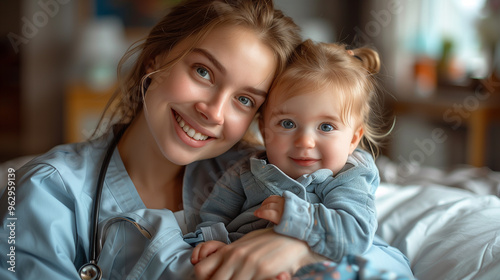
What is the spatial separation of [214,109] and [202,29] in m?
0.19

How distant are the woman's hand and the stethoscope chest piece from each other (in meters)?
0.19

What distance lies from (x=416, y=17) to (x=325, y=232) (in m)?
3.64

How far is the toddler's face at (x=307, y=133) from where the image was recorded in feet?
3.26

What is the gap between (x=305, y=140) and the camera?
985mm

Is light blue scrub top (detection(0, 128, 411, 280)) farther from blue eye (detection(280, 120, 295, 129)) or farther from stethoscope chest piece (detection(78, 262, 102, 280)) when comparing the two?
blue eye (detection(280, 120, 295, 129))

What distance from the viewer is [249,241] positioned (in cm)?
91

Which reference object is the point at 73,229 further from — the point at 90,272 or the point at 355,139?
the point at 355,139

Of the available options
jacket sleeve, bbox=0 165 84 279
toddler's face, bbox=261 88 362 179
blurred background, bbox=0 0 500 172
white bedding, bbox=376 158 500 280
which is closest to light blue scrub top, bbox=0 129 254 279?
jacket sleeve, bbox=0 165 84 279

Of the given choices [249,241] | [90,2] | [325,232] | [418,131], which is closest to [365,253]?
[325,232]

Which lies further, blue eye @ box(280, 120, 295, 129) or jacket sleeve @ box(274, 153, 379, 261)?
blue eye @ box(280, 120, 295, 129)

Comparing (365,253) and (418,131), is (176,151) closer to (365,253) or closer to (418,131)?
(365,253)

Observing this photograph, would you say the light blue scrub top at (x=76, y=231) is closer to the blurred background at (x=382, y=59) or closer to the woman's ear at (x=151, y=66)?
the woman's ear at (x=151, y=66)

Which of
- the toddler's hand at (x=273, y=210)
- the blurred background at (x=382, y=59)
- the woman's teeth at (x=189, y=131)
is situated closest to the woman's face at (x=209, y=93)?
the woman's teeth at (x=189, y=131)

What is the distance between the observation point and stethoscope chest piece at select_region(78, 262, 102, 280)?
906mm
